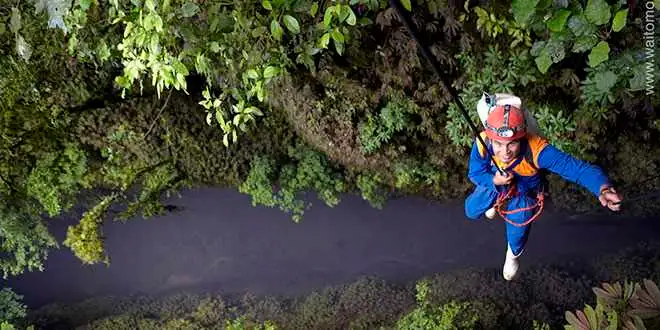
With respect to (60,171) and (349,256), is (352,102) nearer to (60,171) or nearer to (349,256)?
(349,256)

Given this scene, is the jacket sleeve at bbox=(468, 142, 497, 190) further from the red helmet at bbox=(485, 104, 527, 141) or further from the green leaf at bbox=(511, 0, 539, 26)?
the green leaf at bbox=(511, 0, 539, 26)

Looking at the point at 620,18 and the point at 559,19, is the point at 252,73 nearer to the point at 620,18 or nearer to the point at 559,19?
the point at 559,19

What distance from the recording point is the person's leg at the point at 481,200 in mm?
2252

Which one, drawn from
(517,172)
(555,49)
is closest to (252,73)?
(517,172)

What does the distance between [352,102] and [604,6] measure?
1.84 m

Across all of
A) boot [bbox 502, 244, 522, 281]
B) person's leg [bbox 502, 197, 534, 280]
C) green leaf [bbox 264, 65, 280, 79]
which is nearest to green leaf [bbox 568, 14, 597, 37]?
person's leg [bbox 502, 197, 534, 280]

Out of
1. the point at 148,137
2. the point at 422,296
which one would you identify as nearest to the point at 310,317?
the point at 422,296

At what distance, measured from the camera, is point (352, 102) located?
3.60 m

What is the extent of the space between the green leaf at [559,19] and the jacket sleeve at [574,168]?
1.53ft

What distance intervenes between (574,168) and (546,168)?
121 mm

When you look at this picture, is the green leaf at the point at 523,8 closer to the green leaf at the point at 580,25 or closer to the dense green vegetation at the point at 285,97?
the dense green vegetation at the point at 285,97

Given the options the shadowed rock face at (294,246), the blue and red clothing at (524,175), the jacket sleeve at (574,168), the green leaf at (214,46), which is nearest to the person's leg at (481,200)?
the blue and red clothing at (524,175)

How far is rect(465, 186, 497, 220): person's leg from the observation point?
7.39 ft

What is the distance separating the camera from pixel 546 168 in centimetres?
211
